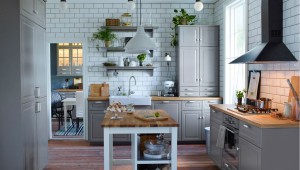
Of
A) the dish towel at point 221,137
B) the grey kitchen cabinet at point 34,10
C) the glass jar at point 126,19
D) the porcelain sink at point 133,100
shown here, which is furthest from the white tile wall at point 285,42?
the grey kitchen cabinet at point 34,10

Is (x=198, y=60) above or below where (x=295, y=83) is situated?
above

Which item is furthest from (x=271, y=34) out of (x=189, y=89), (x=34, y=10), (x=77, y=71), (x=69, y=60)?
(x=69, y=60)

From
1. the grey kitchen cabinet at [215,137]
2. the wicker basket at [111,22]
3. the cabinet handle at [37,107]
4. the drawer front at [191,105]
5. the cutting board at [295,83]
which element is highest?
the wicker basket at [111,22]

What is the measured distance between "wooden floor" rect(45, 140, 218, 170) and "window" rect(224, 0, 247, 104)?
4.29 ft

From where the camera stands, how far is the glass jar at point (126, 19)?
704cm

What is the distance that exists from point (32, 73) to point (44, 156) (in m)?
1.50

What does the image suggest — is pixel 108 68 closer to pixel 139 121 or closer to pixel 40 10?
pixel 40 10

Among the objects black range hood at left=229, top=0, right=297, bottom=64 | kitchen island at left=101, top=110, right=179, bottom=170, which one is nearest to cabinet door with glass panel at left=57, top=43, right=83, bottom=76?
kitchen island at left=101, top=110, right=179, bottom=170

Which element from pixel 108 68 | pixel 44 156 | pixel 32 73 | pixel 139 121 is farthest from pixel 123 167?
pixel 108 68

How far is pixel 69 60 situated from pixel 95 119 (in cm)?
497

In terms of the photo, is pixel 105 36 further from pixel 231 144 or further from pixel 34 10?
pixel 231 144

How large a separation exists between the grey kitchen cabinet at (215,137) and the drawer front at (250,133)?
2.88 ft

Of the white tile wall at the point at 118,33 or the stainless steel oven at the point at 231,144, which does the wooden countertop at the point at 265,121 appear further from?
the white tile wall at the point at 118,33

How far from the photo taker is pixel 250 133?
3.64m
